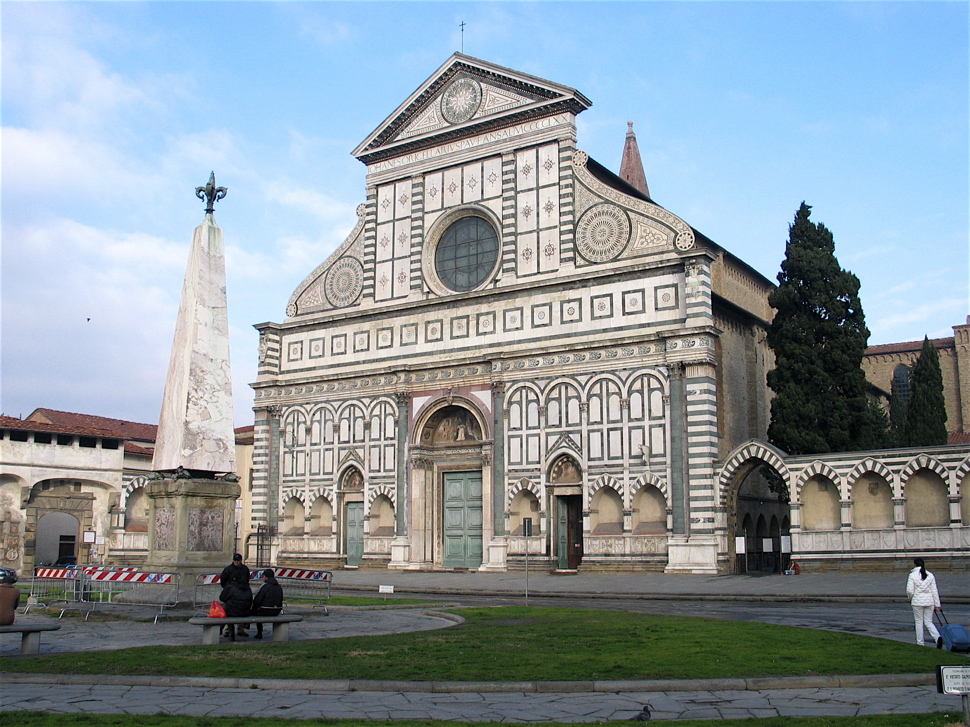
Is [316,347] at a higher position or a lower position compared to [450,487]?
higher

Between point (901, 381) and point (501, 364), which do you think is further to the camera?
point (901, 381)

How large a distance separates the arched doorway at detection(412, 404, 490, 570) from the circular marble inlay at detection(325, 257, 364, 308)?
7790mm

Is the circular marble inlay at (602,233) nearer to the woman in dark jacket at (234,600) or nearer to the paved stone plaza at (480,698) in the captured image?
the woman in dark jacket at (234,600)

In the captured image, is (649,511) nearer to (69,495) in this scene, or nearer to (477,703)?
(477,703)

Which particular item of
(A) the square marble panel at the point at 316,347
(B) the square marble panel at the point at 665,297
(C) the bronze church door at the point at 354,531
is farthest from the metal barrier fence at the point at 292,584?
(A) the square marble panel at the point at 316,347

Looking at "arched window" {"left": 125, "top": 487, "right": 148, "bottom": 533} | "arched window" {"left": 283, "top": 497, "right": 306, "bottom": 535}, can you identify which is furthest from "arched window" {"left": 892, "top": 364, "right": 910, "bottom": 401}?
"arched window" {"left": 125, "top": 487, "right": 148, "bottom": 533}

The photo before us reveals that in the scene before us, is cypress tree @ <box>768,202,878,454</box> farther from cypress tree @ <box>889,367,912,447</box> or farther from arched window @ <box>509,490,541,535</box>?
cypress tree @ <box>889,367,912,447</box>

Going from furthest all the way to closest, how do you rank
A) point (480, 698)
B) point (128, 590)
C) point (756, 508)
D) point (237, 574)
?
point (756, 508) → point (128, 590) → point (237, 574) → point (480, 698)

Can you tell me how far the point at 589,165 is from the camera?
1565 inches

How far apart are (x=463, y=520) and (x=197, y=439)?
21.8 meters

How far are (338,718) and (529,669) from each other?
328 centimetres

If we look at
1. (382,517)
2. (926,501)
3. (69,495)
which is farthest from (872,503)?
(69,495)

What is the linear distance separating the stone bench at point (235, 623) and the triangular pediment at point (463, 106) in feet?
94.1

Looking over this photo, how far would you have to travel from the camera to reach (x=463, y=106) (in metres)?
41.9
